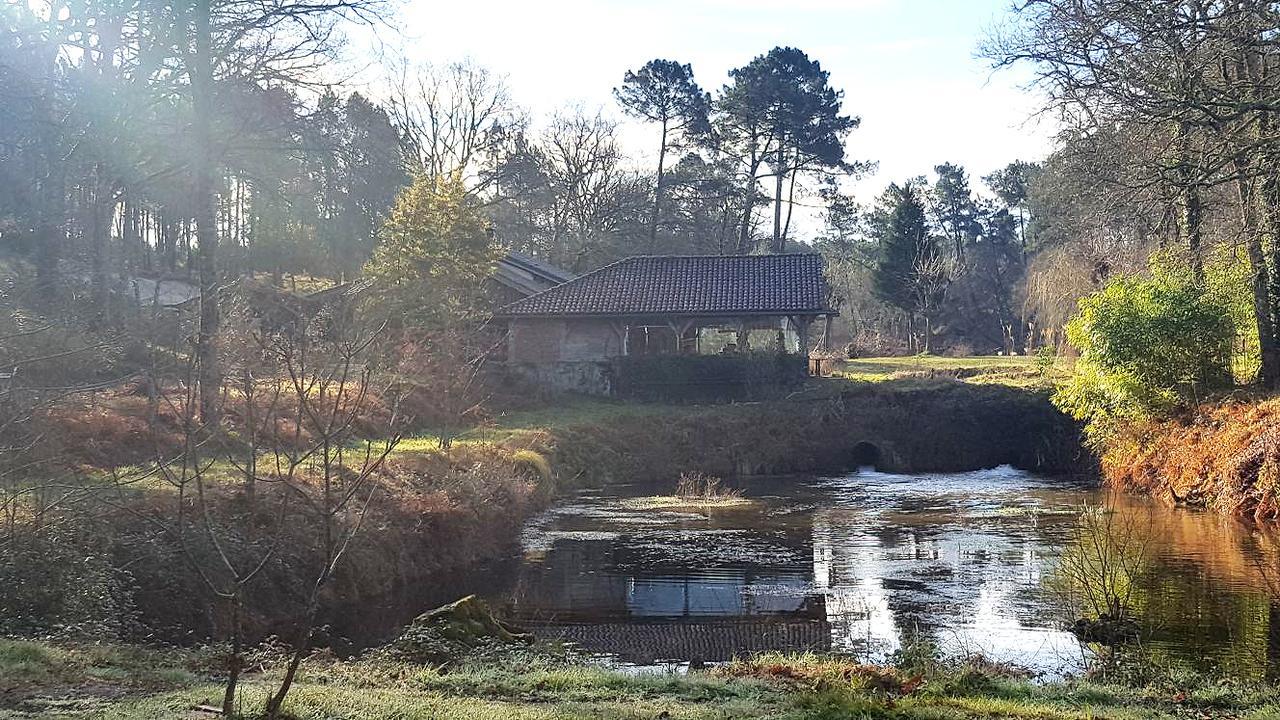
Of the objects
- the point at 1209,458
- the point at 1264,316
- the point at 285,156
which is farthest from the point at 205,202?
the point at 1264,316

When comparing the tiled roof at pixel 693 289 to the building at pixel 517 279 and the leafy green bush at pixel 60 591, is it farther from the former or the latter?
the leafy green bush at pixel 60 591

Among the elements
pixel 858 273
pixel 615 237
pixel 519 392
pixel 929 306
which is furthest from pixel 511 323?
pixel 858 273

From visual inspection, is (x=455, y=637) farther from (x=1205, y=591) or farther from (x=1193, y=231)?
(x=1193, y=231)

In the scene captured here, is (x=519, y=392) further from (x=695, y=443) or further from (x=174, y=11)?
(x=174, y=11)

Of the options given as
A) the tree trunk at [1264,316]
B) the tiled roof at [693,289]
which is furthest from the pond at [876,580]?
the tiled roof at [693,289]

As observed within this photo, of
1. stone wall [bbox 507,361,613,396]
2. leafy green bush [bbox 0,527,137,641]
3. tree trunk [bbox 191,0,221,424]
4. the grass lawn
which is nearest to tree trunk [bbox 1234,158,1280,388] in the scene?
the grass lawn

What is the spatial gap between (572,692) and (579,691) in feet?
0.23

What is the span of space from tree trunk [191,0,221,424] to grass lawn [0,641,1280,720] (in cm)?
841

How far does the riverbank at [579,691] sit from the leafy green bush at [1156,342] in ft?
52.1

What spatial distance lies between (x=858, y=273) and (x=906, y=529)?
50.8 m

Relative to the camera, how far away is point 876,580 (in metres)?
15.5

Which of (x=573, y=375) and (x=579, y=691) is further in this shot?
(x=573, y=375)

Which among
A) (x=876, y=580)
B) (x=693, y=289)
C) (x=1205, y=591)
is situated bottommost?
(x=876, y=580)

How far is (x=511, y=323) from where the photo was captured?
1449 inches
